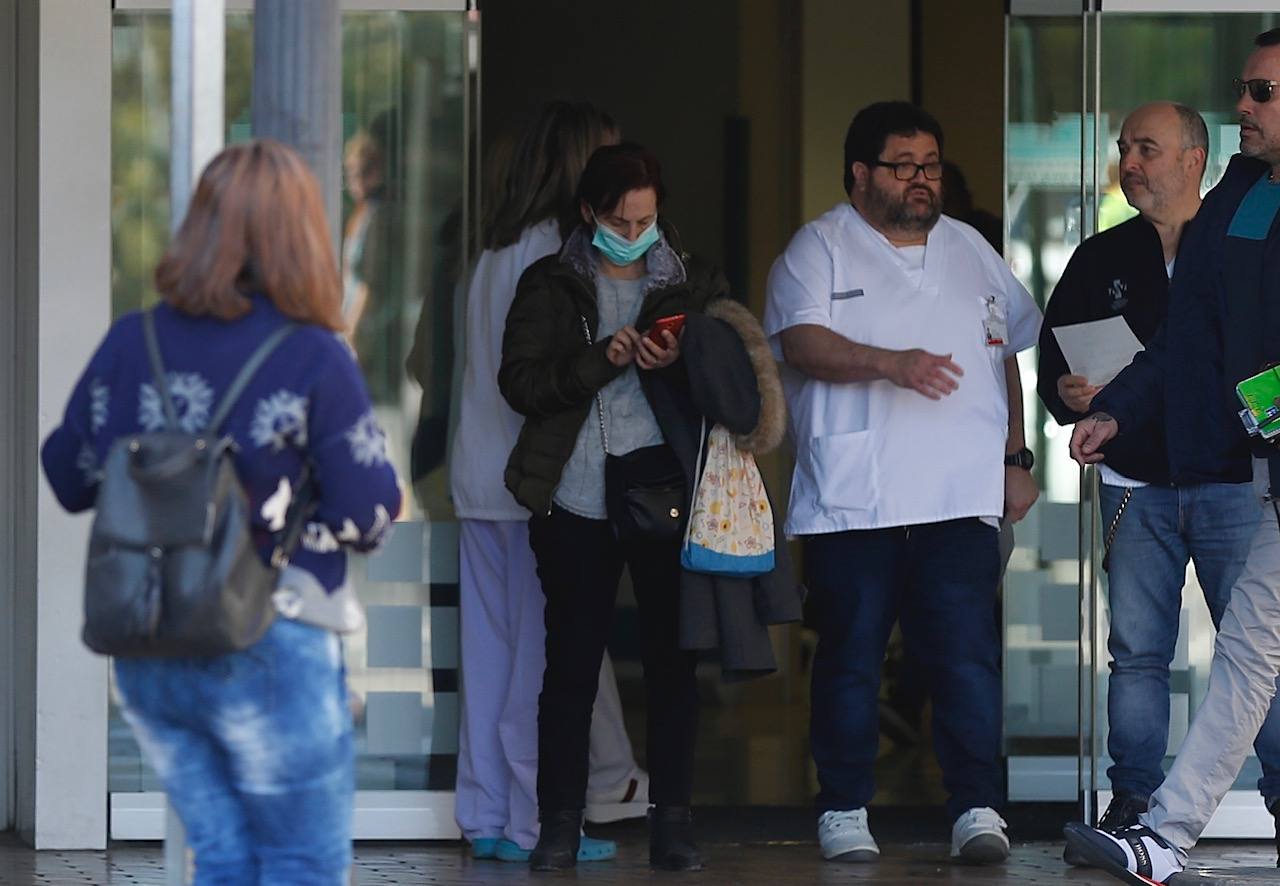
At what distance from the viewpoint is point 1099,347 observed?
20.4ft

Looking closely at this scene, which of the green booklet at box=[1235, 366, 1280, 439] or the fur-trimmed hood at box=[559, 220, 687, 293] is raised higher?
the fur-trimmed hood at box=[559, 220, 687, 293]

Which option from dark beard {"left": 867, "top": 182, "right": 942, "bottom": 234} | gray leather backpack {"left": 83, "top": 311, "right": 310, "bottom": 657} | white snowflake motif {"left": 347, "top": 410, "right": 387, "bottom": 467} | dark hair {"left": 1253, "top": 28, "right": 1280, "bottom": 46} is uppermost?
dark hair {"left": 1253, "top": 28, "right": 1280, "bottom": 46}

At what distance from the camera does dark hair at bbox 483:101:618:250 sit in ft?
20.7

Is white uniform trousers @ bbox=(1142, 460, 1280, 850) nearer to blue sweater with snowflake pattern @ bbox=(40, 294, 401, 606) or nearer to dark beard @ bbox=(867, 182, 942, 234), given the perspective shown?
dark beard @ bbox=(867, 182, 942, 234)

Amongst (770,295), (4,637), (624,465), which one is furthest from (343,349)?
(4,637)

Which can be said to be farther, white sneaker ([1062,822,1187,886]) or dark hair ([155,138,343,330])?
white sneaker ([1062,822,1187,886])

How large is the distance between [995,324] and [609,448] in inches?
48.7

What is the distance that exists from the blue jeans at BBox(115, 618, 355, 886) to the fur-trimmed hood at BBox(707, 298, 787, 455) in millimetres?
2225

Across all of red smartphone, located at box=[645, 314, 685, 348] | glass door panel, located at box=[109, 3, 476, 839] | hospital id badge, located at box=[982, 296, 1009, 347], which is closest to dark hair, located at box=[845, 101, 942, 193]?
hospital id badge, located at box=[982, 296, 1009, 347]

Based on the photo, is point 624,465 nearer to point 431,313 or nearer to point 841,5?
point 431,313

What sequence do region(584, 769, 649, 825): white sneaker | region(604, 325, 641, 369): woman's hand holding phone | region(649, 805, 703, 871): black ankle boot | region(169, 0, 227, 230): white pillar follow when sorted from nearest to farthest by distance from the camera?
region(169, 0, 227, 230): white pillar, region(604, 325, 641, 369): woman's hand holding phone, region(649, 805, 703, 871): black ankle boot, region(584, 769, 649, 825): white sneaker

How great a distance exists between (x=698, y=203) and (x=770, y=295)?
5.63 m

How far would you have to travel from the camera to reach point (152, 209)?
6.49m

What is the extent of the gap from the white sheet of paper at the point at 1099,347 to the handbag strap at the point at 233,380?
10.1 feet
